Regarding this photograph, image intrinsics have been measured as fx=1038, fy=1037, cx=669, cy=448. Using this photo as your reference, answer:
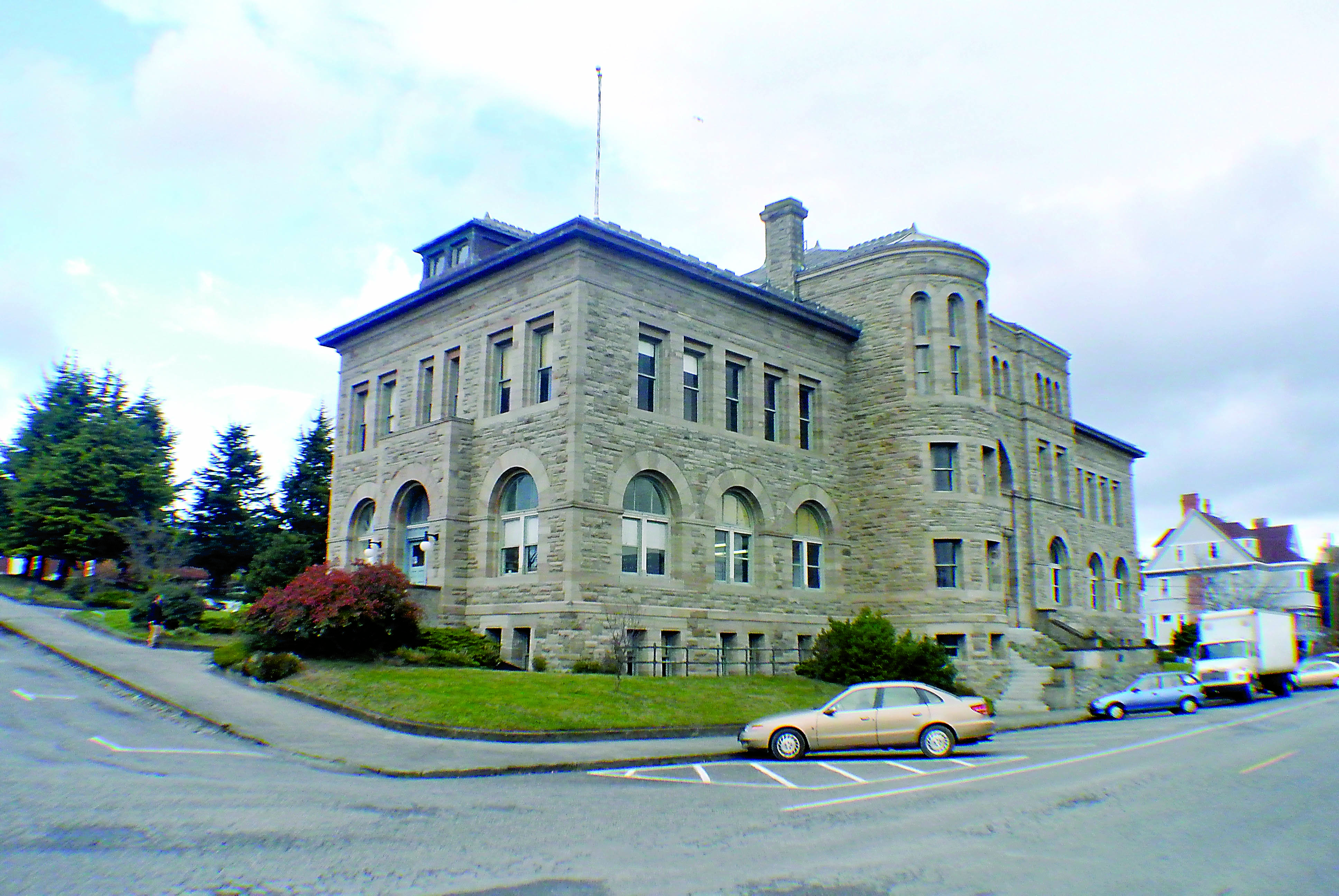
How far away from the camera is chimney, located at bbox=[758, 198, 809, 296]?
37.7 meters

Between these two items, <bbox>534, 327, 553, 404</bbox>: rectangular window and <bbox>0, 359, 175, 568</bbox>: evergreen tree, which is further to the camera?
<bbox>0, 359, 175, 568</bbox>: evergreen tree

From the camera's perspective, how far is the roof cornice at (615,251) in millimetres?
27312

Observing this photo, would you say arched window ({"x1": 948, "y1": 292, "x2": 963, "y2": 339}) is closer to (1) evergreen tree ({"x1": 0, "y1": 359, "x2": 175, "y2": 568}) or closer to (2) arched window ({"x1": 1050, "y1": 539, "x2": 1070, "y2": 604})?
(2) arched window ({"x1": 1050, "y1": 539, "x2": 1070, "y2": 604})

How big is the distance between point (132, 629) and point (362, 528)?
715 centimetres

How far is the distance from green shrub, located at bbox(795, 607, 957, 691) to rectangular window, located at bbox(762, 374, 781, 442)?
668 centimetres

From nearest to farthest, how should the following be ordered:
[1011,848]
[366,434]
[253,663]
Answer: [1011,848], [253,663], [366,434]

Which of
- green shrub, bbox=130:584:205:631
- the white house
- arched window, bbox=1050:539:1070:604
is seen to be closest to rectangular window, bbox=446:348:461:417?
green shrub, bbox=130:584:205:631

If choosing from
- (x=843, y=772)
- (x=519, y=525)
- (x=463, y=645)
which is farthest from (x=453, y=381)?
(x=843, y=772)

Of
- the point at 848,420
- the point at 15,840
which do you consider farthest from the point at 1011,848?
the point at 848,420

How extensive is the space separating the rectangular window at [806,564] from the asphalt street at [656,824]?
14.5 meters

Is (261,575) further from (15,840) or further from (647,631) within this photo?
(15,840)

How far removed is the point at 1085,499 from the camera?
50562 mm

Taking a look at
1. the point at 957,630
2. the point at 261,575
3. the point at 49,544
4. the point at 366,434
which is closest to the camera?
the point at 957,630

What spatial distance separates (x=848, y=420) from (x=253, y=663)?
20589 millimetres
